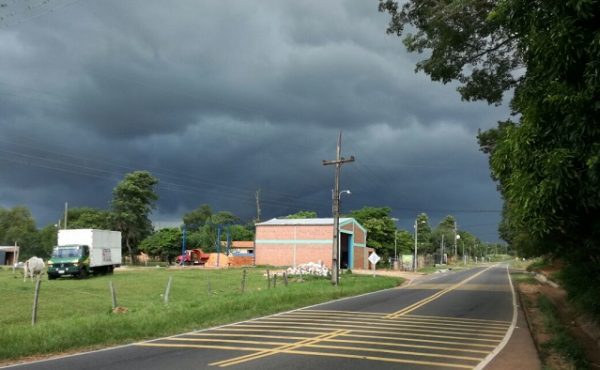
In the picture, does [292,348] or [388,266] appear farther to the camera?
[388,266]

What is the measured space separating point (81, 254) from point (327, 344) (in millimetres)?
32145

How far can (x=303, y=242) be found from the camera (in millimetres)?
75500

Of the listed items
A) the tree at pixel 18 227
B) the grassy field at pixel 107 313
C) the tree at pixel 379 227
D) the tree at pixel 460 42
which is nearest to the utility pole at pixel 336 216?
the grassy field at pixel 107 313

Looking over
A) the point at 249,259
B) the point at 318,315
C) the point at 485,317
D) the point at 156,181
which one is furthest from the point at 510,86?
the point at 156,181

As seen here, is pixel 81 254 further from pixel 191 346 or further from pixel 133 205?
pixel 133 205

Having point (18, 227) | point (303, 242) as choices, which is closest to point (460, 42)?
point (303, 242)

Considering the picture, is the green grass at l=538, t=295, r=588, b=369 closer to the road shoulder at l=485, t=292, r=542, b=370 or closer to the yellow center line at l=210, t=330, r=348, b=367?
the road shoulder at l=485, t=292, r=542, b=370

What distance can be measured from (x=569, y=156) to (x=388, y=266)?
85422 millimetres

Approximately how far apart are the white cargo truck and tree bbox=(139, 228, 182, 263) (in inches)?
1969

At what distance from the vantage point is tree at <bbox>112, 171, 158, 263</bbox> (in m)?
93.1

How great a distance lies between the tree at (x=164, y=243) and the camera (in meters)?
95.7

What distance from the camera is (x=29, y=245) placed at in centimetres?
9762

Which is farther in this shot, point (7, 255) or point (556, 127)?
point (7, 255)

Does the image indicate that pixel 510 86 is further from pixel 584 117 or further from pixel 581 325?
pixel 584 117
